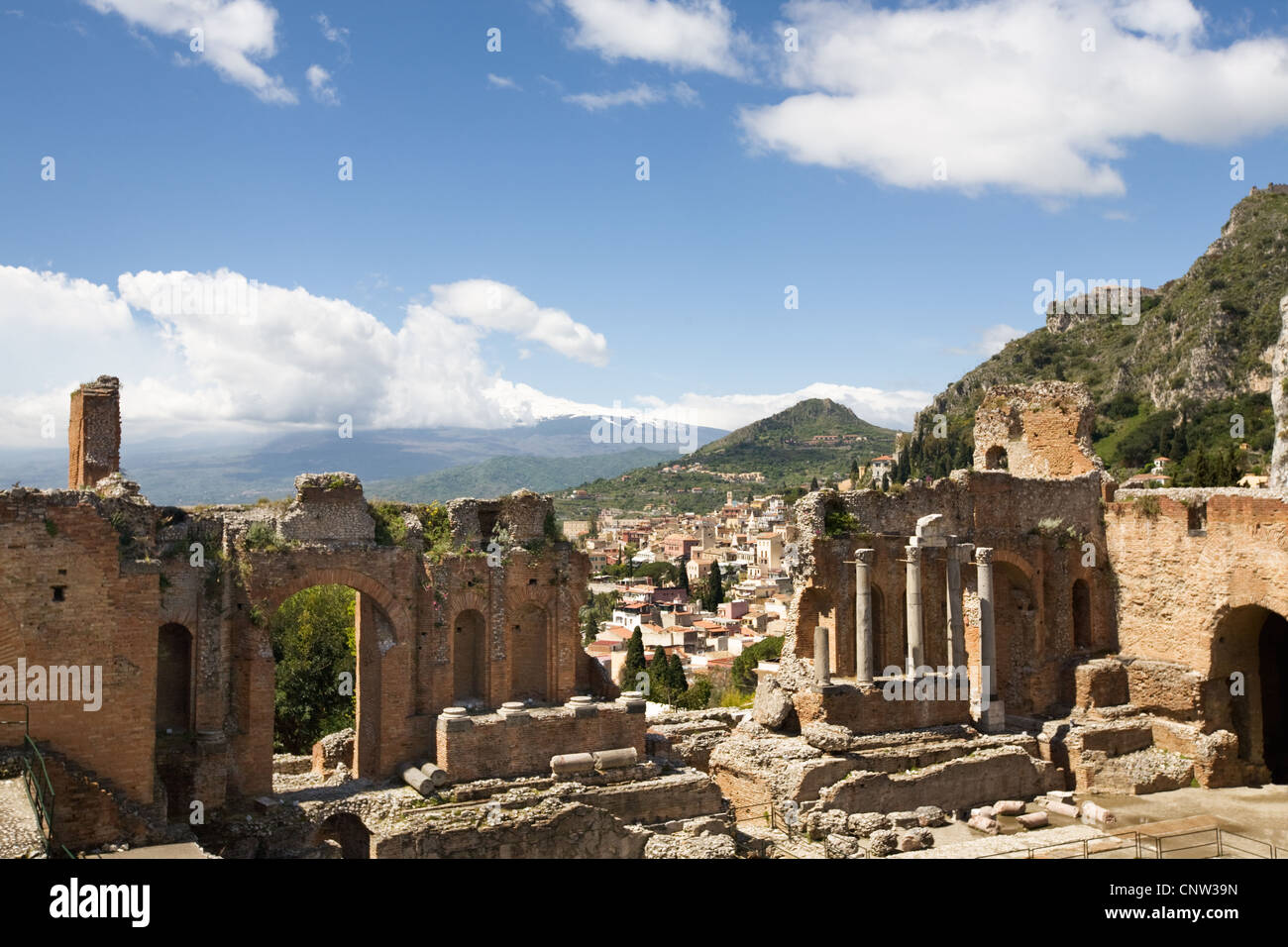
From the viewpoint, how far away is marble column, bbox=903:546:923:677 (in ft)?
81.3

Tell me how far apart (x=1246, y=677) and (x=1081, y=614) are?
4.54 metres

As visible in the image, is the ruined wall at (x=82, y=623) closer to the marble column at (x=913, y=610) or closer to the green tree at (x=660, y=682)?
the marble column at (x=913, y=610)

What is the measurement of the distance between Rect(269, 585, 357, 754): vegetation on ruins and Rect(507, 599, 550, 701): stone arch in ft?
26.4

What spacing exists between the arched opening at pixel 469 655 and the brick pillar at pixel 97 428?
7919 millimetres

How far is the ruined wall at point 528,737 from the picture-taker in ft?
63.3

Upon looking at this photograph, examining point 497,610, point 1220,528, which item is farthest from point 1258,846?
point 497,610

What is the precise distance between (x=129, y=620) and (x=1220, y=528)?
2588 centimetres

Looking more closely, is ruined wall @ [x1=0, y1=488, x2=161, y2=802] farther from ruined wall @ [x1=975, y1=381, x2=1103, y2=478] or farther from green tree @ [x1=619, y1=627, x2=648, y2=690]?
green tree @ [x1=619, y1=627, x2=648, y2=690]

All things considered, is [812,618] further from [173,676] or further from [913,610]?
[173,676]

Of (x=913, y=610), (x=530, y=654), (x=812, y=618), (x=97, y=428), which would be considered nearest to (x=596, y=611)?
(x=812, y=618)

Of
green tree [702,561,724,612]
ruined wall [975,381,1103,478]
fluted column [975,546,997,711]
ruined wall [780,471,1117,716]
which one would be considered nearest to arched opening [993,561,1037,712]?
ruined wall [780,471,1117,716]

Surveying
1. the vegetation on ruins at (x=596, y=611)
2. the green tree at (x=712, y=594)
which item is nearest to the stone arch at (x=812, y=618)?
the vegetation on ruins at (x=596, y=611)

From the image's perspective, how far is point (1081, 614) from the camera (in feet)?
99.6

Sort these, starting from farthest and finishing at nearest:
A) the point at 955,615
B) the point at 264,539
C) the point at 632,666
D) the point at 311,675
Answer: the point at 632,666, the point at 311,675, the point at 955,615, the point at 264,539
